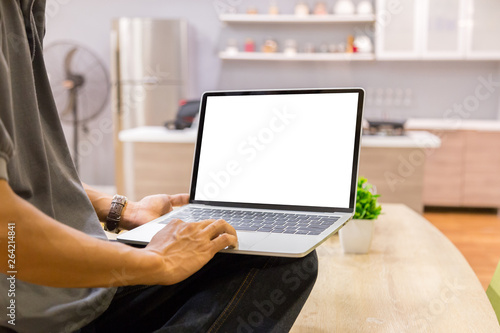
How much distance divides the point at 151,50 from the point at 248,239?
4.03 metres

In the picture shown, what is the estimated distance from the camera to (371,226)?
1296 mm

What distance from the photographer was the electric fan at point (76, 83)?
15.7 ft

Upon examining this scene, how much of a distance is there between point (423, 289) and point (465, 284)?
0.32ft

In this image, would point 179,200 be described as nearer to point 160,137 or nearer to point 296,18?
point 160,137

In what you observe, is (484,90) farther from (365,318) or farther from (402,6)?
(365,318)

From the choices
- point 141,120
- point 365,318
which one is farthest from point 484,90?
point 365,318

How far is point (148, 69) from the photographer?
15.3ft

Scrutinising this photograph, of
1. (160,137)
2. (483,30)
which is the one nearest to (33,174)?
(160,137)

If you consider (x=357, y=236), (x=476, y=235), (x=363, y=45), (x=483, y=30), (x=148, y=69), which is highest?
(x=483, y=30)

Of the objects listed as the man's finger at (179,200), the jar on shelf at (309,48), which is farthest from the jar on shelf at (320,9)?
the man's finger at (179,200)

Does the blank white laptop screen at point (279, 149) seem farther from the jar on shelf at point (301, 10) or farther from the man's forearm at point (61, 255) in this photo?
the jar on shelf at point (301, 10)

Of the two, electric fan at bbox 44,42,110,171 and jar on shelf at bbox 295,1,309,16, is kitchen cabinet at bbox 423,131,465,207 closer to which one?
jar on shelf at bbox 295,1,309,16

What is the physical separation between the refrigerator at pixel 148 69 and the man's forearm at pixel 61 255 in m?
4.14

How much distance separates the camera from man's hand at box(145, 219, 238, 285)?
0.71m
